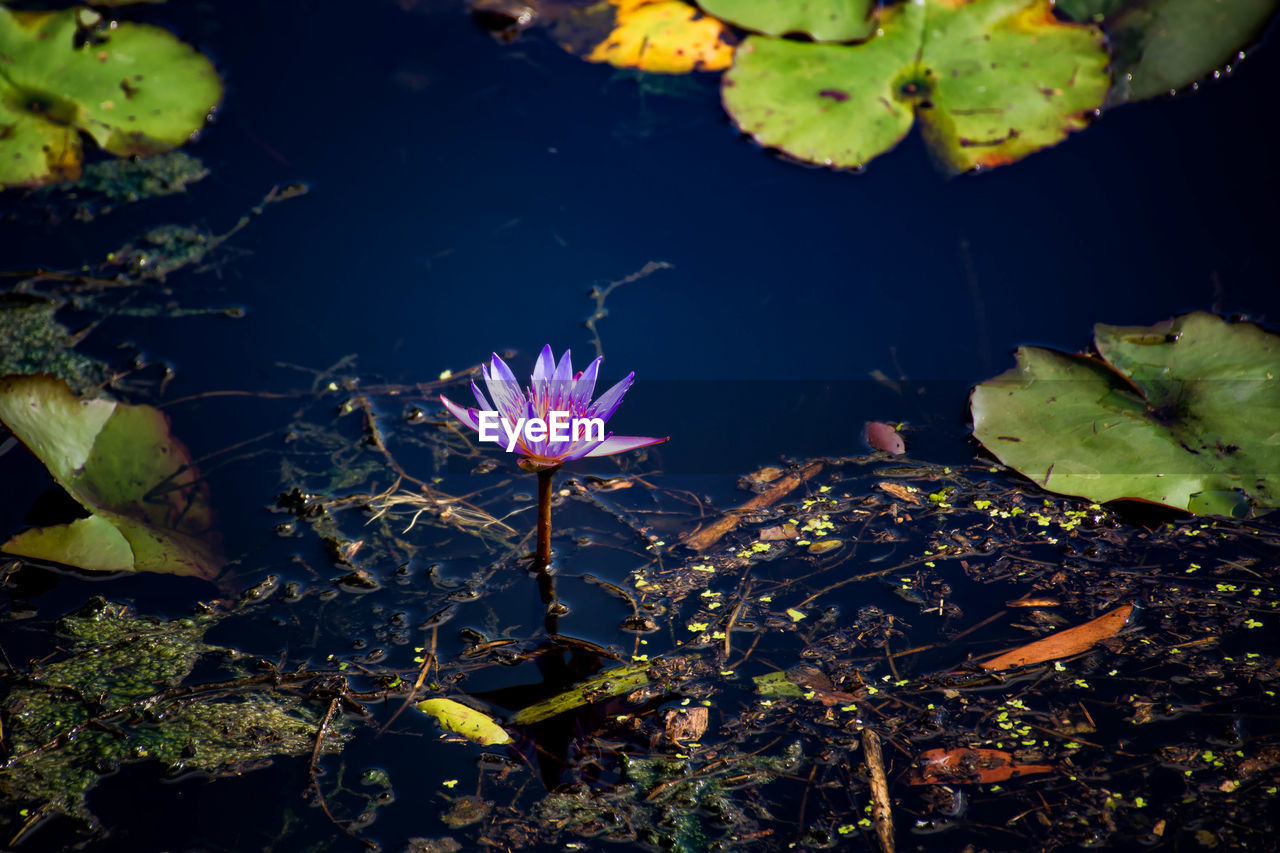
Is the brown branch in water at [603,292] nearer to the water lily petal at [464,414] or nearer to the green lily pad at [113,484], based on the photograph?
the water lily petal at [464,414]

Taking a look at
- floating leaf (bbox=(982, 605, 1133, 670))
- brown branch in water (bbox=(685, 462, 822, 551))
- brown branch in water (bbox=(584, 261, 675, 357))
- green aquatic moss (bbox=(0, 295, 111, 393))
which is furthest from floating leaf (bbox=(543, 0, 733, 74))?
floating leaf (bbox=(982, 605, 1133, 670))

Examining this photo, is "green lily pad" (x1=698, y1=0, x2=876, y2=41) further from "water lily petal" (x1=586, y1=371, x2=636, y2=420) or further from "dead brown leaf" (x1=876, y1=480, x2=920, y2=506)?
"water lily petal" (x1=586, y1=371, x2=636, y2=420)

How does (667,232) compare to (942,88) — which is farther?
(942,88)

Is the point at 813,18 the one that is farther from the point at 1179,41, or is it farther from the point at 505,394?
Result: the point at 505,394

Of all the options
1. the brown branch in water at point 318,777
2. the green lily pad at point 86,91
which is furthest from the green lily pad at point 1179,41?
the green lily pad at point 86,91

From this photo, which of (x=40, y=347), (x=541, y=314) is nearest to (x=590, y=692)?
(x=541, y=314)

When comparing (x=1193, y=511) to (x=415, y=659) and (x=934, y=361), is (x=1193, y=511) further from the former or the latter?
(x=415, y=659)

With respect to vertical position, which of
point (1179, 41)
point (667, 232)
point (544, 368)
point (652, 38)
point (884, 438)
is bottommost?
point (884, 438)
